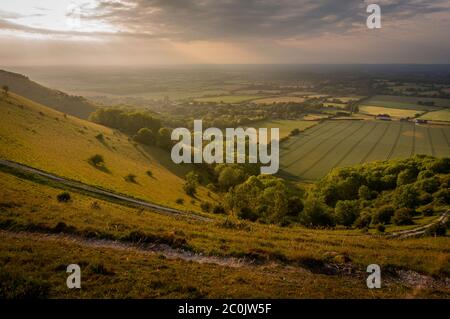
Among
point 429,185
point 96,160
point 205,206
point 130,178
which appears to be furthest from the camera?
point 96,160

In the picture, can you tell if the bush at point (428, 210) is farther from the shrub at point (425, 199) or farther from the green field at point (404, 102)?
the green field at point (404, 102)

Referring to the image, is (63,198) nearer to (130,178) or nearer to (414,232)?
(130,178)

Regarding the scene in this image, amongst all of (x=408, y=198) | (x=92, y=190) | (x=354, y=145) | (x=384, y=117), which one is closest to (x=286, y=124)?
(x=354, y=145)

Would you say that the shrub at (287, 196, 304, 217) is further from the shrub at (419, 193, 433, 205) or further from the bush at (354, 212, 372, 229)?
the shrub at (419, 193, 433, 205)

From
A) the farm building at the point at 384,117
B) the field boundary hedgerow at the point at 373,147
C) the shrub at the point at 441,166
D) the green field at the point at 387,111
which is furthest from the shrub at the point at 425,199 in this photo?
→ the green field at the point at 387,111
